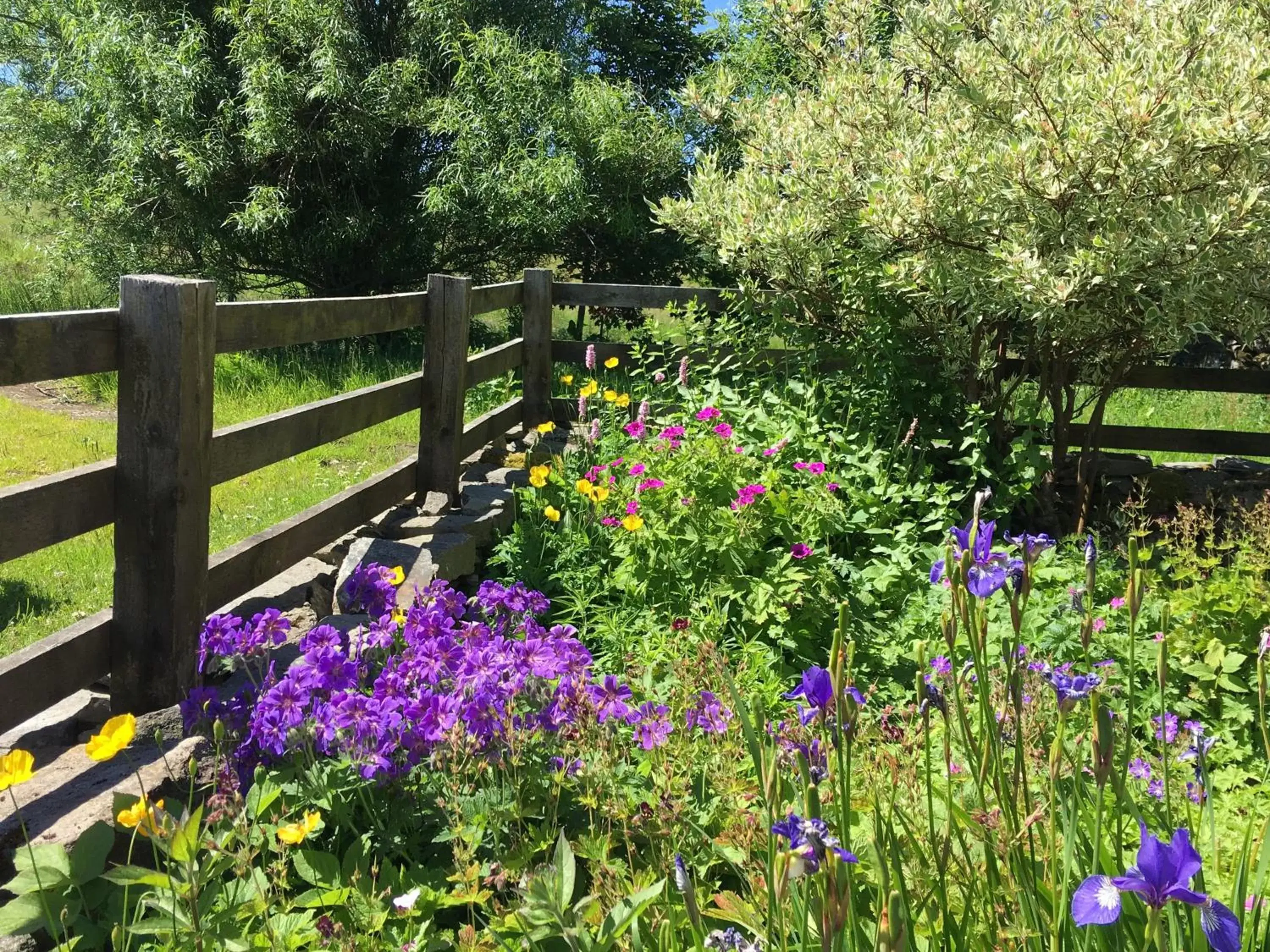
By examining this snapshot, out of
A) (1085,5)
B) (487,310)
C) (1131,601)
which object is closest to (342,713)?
(1131,601)

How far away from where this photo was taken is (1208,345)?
11805 millimetres

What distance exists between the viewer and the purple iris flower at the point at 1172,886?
2.73 feet

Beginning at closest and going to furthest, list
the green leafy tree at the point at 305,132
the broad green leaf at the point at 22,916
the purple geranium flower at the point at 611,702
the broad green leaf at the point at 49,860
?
the broad green leaf at the point at 22,916 < the broad green leaf at the point at 49,860 < the purple geranium flower at the point at 611,702 < the green leafy tree at the point at 305,132

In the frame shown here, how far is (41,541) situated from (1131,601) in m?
2.44

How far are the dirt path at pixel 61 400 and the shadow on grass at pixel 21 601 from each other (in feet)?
13.0

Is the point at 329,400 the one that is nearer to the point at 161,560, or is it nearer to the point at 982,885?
the point at 161,560

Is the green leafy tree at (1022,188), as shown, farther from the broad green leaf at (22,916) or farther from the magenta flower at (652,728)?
the broad green leaf at (22,916)

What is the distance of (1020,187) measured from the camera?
14.5 ft

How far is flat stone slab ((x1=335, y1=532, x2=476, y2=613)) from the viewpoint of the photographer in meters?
3.75

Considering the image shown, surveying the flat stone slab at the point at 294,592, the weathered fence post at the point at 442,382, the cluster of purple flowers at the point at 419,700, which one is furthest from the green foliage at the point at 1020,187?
the cluster of purple flowers at the point at 419,700

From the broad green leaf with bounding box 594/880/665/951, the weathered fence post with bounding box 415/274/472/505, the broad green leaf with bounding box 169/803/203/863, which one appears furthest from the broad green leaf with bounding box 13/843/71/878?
the weathered fence post with bounding box 415/274/472/505

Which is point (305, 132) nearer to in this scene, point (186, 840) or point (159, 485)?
point (159, 485)

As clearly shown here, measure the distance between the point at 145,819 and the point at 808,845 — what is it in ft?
3.91

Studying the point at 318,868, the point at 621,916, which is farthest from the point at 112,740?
the point at 621,916
